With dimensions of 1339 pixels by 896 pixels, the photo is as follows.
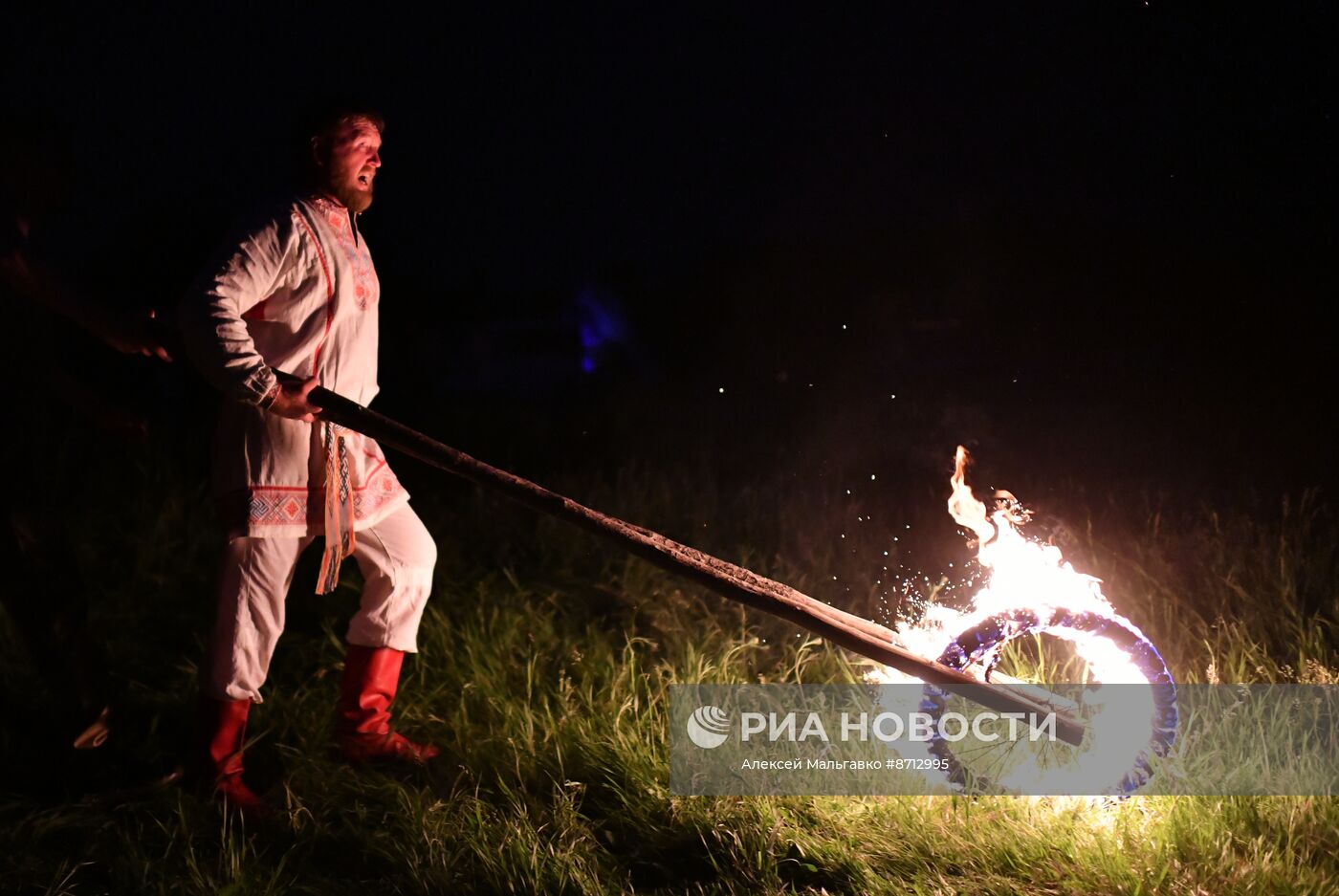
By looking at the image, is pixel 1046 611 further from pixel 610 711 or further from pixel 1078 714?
pixel 610 711

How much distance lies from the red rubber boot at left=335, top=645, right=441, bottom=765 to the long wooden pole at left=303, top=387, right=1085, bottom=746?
89cm

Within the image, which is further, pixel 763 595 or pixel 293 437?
pixel 293 437

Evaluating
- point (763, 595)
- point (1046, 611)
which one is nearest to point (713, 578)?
point (763, 595)

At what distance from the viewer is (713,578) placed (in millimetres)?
2984

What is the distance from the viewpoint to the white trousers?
3244mm

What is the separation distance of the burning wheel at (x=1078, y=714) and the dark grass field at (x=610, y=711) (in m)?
0.11

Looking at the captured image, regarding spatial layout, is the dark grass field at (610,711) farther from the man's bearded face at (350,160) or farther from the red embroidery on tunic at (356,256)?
the man's bearded face at (350,160)

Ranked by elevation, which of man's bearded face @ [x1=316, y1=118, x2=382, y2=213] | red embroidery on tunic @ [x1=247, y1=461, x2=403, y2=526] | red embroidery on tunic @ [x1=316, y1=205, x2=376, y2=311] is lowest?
red embroidery on tunic @ [x1=247, y1=461, x2=403, y2=526]

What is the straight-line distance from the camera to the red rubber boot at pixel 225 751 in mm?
3309

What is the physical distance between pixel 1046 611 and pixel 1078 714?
1.24 ft

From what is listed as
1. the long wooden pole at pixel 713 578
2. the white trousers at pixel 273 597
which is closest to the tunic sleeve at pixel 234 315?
the long wooden pole at pixel 713 578

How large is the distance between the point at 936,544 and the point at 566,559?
1722 millimetres

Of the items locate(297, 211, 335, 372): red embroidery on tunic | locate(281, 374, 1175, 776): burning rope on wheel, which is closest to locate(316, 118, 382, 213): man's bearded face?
locate(297, 211, 335, 372): red embroidery on tunic

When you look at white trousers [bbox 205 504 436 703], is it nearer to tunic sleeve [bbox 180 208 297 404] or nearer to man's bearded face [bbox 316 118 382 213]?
tunic sleeve [bbox 180 208 297 404]
